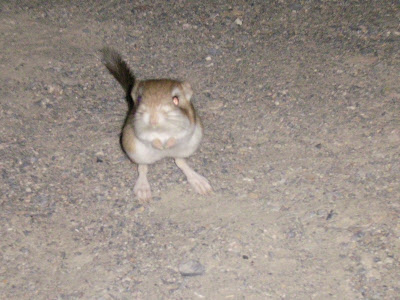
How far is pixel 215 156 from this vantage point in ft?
15.3

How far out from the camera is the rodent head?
148 inches

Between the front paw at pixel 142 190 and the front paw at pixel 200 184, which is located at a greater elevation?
the front paw at pixel 200 184

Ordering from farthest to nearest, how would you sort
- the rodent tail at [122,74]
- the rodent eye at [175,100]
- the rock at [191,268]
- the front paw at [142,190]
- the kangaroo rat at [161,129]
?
the rodent tail at [122,74]
the front paw at [142,190]
the rodent eye at [175,100]
the kangaroo rat at [161,129]
the rock at [191,268]

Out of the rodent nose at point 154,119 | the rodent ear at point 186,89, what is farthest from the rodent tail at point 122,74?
the rodent nose at point 154,119

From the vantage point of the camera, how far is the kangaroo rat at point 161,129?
3.79m

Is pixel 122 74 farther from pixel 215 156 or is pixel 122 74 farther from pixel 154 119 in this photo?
pixel 154 119

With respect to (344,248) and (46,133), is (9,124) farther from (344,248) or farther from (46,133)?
(344,248)

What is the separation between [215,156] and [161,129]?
36.0 inches

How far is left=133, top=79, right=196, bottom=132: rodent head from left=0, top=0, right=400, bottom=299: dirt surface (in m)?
0.66

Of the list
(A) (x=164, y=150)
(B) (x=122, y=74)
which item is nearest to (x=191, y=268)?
(A) (x=164, y=150)

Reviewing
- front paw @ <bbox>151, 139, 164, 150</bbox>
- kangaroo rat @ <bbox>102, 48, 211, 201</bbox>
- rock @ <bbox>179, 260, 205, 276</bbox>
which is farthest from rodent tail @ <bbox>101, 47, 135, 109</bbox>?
rock @ <bbox>179, 260, 205, 276</bbox>

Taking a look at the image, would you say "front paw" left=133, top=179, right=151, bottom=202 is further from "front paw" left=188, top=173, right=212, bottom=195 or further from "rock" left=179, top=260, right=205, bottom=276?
"rock" left=179, top=260, right=205, bottom=276

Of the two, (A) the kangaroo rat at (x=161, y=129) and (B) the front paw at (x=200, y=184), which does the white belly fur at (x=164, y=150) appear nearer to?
(A) the kangaroo rat at (x=161, y=129)

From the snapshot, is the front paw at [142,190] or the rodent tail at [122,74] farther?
the rodent tail at [122,74]
